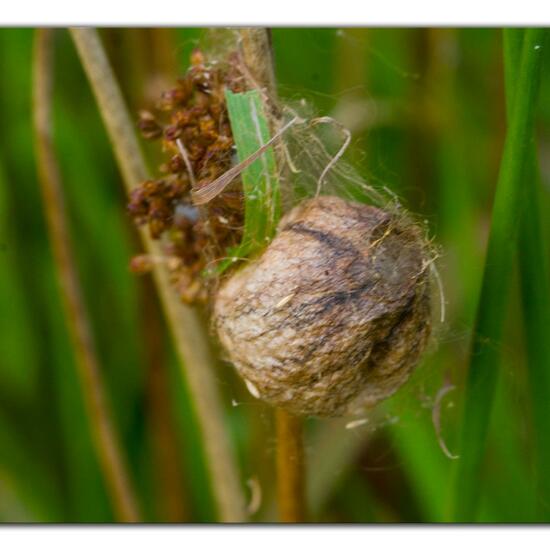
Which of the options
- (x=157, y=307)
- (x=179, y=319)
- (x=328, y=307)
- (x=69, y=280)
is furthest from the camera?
(x=157, y=307)

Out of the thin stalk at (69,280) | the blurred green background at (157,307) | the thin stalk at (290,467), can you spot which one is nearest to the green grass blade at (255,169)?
the thin stalk at (290,467)

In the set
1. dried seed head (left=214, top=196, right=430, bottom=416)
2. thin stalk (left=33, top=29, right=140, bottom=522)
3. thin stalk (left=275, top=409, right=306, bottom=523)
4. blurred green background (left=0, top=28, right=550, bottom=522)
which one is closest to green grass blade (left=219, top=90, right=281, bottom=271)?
dried seed head (left=214, top=196, right=430, bottom=416)

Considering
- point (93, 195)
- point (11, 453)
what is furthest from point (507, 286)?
point (11, 453)

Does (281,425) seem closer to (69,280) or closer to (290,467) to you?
(290,467)

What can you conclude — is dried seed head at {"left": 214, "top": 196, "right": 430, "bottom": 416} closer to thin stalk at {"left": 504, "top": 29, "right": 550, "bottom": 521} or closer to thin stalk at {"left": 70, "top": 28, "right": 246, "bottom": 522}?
thin stalk at {"left": 504, "top": 29, "right": 550, "bottom": 521}

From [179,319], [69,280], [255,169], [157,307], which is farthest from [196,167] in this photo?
[157,307]

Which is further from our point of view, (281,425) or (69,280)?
(69,280)
